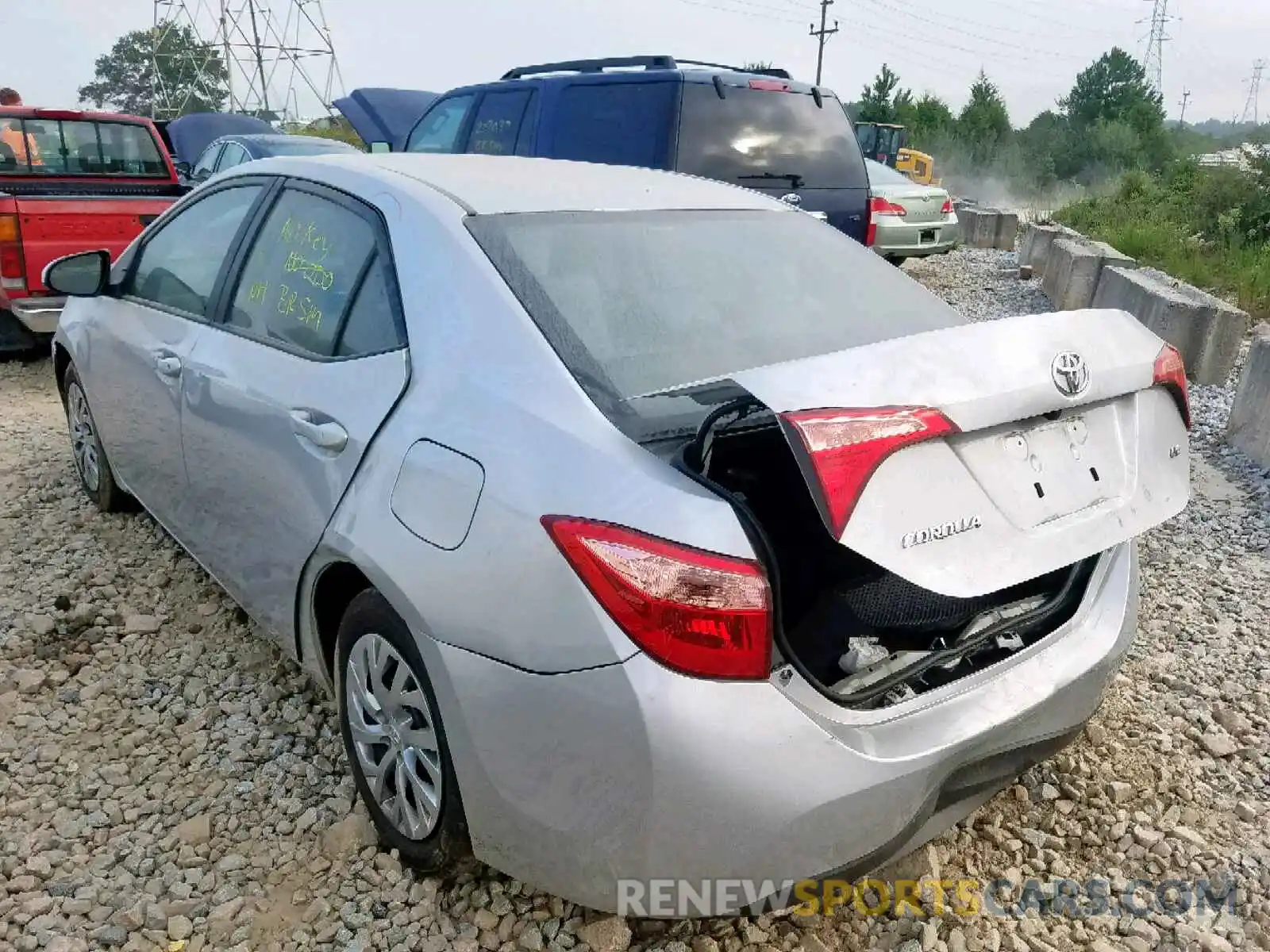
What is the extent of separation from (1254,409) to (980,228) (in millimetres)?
9626

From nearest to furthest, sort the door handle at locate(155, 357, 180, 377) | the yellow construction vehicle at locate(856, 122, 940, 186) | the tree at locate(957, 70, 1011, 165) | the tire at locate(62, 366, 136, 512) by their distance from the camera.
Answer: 1. the door handle at locate(155, 357, 180, 377)
2. the tire at locate(62, 366, 136, 512)
3. the yellow construction vehicle at locate(856, 122, 940, 186)
4. the tree at locate(957, 70, 1011, 165)

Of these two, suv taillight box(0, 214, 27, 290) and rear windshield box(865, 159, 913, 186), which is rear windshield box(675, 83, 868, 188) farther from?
rear windshield box(865, 159, 913, 186)

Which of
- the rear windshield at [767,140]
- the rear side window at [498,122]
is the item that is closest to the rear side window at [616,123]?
the rear windshield at [767,140]

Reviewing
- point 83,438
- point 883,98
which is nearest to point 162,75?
point 883,98

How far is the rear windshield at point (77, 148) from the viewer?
7.10 metres

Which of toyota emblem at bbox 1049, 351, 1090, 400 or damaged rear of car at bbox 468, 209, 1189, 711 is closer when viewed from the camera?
damaged rear of car at bbox 468, 209, 1189, 711

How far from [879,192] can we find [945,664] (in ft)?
30.9

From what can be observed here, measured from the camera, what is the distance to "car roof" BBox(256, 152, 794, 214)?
2441 mm

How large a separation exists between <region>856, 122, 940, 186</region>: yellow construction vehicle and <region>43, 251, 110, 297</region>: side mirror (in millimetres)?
19052

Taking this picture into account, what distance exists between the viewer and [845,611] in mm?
1937

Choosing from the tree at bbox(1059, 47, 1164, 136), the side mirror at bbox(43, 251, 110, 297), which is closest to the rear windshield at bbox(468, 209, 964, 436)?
the side mirror at bbox(43, 251, 110, 297)

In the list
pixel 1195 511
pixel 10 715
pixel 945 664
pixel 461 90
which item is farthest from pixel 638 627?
pixel 461 90

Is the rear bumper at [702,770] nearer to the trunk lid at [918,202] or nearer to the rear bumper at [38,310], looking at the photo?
the rear bumper at [38,310]

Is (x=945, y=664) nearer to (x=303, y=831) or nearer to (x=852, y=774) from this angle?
(x=852, y=774)
